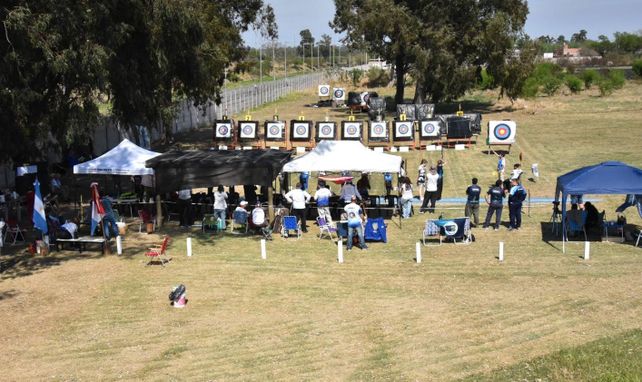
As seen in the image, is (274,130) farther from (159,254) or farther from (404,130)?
(159,254)

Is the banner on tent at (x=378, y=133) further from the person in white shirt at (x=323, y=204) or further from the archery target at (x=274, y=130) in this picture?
the person in white shirt at (x=323, y=204)

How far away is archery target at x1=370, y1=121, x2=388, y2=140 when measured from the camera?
38.8 m

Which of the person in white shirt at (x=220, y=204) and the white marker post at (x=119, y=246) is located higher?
the person in white shirt at (x=220, y=204)

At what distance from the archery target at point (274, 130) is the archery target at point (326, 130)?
2.17 metres

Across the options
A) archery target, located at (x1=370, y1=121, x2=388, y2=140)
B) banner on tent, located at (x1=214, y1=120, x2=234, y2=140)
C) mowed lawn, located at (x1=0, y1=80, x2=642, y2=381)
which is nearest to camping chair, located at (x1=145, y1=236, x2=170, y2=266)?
mowed lawn, located at (x1=0, y1=80, x2=642, y2=381)

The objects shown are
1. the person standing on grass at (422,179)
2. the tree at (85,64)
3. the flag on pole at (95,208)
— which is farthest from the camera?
the person standing on grass at (422,179)

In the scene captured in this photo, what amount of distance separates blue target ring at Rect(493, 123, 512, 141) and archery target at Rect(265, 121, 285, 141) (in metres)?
12.0

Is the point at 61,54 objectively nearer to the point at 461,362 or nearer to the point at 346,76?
the point at 461,362

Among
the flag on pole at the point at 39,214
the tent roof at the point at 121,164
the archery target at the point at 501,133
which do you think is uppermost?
the archery target at the point at 501,133

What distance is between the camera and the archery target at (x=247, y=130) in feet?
130

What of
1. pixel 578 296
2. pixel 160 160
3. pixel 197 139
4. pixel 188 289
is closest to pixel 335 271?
pixel 188 289

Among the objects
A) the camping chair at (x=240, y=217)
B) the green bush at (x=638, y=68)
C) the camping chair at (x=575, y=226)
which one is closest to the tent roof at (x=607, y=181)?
the camping chair at (x=575, y=226)

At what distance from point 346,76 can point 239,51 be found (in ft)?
165

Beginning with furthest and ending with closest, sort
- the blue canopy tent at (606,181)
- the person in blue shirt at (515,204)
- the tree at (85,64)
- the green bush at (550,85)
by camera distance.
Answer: the green bush at (550,85) → the tree at (85,64) → the person in blue shirt at (515,204) → the blue canopy tent at (606,181)
